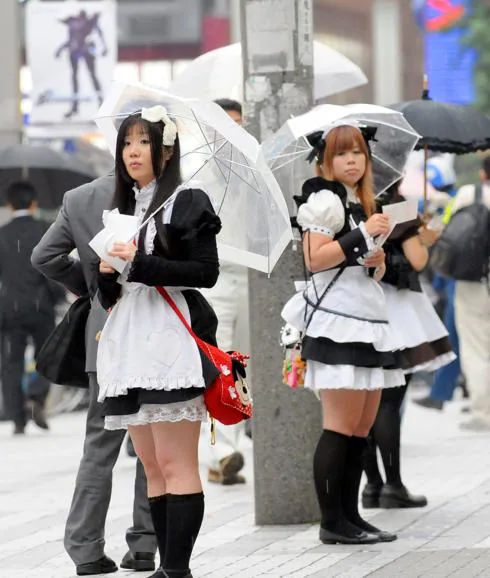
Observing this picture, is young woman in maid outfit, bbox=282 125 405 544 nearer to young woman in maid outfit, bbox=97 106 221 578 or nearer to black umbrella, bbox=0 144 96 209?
young woman in maid outfit, bbox=97 106 221 578

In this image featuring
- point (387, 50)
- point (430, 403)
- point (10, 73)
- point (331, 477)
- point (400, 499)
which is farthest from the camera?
point (387, 50)

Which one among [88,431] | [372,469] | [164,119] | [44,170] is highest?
[164,119]

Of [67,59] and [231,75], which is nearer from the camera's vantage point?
[231,75]

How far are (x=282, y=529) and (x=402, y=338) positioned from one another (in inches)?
44.3

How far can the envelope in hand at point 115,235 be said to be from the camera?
6.02m

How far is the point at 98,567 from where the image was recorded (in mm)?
7043

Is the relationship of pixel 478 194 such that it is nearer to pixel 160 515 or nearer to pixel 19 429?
pixel 19 429

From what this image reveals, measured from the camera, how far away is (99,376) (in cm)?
626

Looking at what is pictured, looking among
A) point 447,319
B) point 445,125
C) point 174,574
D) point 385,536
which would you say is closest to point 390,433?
point 385,536

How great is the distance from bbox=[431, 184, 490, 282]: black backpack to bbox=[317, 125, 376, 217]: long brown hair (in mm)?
5042

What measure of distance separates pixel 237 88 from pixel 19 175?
507 cm

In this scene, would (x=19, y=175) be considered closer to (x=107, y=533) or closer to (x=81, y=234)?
(x=107, y=533)

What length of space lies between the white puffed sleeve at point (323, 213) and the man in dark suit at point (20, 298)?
7030 millimetres

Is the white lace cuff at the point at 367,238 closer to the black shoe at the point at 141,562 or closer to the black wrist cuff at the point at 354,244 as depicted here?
the black wrist cuff at the point at 354,244
